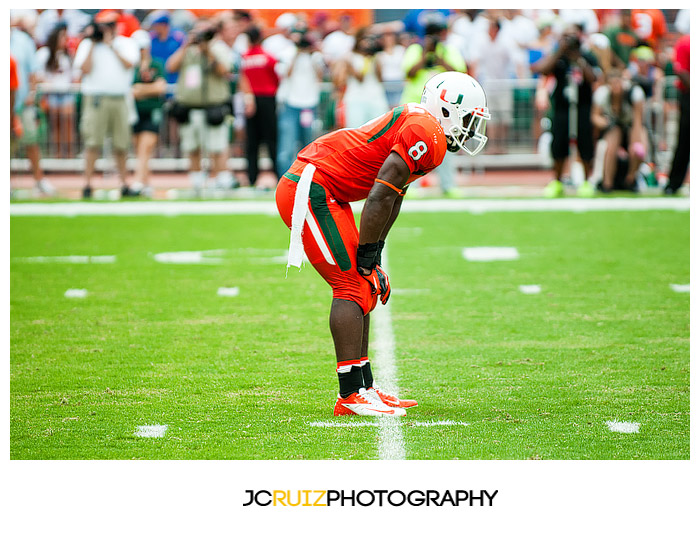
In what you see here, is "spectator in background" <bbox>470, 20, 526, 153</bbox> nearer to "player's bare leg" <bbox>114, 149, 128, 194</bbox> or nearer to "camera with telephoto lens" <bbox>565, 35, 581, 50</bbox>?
"camera with telephoto lens" <bbox>565, 35, 581, 50</bbox>

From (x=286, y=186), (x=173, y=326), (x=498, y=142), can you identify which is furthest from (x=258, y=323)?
(x=498, y=142)

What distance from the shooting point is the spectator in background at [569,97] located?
14.6 metres

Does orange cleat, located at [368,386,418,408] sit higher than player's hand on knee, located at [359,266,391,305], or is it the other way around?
player's hand on knee, located at [359,266,391,305]

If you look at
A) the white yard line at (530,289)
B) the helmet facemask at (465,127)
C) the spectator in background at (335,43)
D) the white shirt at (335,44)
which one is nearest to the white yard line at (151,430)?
the helmet facemask at (465,127)

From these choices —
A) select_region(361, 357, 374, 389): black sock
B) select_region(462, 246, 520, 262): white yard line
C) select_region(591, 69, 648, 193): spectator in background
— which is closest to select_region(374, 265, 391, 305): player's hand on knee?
select_region(361, 357, 374, 389): black sock

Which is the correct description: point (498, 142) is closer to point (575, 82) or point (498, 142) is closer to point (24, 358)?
point (575, 82)

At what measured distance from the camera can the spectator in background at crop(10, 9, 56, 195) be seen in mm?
15062

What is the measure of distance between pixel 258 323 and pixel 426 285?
1.89 metres

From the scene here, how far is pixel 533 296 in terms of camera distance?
8328 millimetres

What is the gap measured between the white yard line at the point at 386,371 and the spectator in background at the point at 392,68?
941 centimetres

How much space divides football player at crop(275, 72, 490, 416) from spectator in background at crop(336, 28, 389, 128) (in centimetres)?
1036

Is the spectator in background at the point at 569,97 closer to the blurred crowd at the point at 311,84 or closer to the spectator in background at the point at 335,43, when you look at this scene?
the blurred crowd at the point at 311,84

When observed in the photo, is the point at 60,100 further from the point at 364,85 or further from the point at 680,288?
the point at 680,288

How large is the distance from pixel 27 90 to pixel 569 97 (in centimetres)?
755
